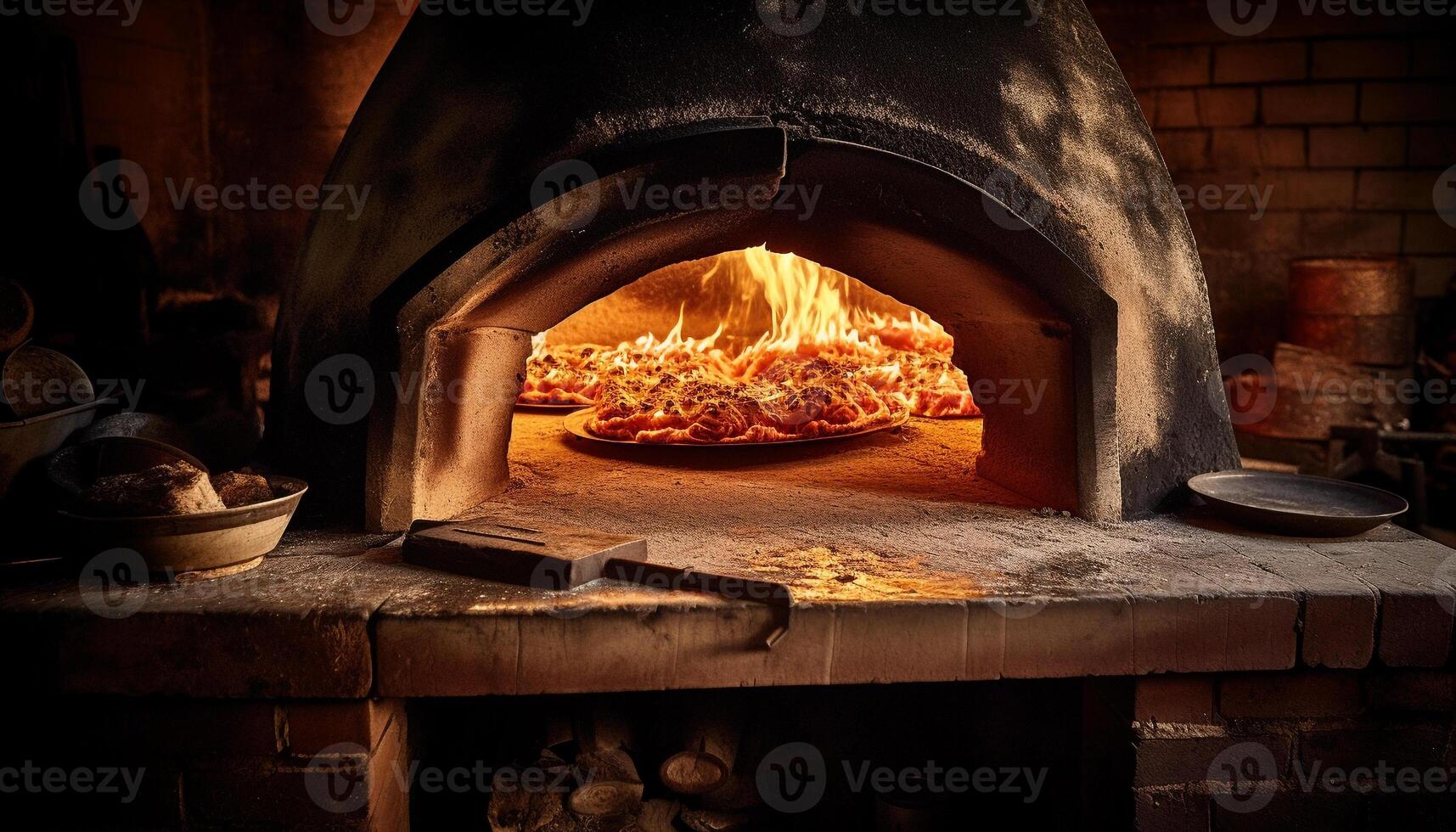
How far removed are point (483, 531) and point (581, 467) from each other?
1152 millimetres

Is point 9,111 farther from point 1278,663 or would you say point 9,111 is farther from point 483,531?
point 1278,663

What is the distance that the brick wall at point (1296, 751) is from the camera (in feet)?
7.32

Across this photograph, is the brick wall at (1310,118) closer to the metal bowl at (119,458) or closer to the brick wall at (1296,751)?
the brick wall at (1296,751)

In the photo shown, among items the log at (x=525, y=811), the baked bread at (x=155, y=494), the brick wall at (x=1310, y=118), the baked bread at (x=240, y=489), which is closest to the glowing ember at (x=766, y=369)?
the log at (x=525, y=811)

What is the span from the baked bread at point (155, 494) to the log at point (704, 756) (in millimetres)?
1407

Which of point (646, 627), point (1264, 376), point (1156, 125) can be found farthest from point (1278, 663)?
point (1156, 125)

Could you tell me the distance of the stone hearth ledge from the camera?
205 cm

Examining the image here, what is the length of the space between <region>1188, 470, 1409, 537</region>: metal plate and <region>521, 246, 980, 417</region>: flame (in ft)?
5.57

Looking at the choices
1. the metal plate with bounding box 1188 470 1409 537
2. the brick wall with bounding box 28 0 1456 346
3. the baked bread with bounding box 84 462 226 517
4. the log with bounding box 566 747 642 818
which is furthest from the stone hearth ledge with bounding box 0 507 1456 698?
the brick wall with bounding box 28 0 1456 346

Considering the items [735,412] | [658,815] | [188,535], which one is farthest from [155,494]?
[735,412]

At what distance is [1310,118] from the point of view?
22.0 feet

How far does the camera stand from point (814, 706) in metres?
2.88

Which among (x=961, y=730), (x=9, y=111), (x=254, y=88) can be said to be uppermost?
(x=254, y=88)

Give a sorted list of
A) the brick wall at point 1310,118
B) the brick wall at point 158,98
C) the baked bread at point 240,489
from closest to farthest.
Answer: the baked bread at point 240,489, the brick wall at point 158,98, the brick wall at point 1310,118
